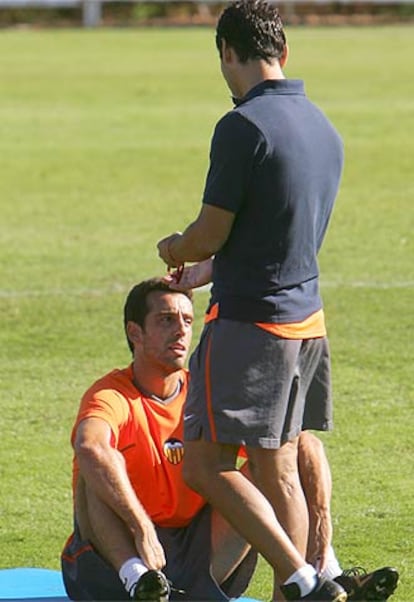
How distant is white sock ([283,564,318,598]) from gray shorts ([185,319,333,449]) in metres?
0.42

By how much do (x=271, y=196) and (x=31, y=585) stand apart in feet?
6.00

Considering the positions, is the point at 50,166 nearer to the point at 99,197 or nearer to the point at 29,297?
the point at 99,197

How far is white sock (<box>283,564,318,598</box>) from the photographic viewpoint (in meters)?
5.89

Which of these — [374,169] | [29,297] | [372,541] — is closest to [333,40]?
[374,169]

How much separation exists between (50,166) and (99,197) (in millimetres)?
1833

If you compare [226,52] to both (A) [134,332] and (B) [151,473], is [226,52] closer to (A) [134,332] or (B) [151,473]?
(A) [134,332]

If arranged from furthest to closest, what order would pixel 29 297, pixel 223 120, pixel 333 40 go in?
pixel 333 40, pixel 29 297, pixel 223 120

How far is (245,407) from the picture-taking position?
19.5 feet

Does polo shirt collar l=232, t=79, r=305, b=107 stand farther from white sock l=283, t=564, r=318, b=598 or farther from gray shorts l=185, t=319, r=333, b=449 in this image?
white sock l=283, t=564, r=318, b=598

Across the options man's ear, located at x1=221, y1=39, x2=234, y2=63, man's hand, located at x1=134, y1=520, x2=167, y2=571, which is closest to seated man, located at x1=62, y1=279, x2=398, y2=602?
man's hand, located at x1=134, y1=520, x2=167, y2=571

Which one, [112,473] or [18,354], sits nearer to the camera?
[112,473]

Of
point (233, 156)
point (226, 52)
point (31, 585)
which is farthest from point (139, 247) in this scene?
point (233, 156)

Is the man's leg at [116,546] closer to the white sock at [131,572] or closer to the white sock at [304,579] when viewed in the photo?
the white sock at [131,572]

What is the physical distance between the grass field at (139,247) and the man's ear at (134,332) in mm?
1077
